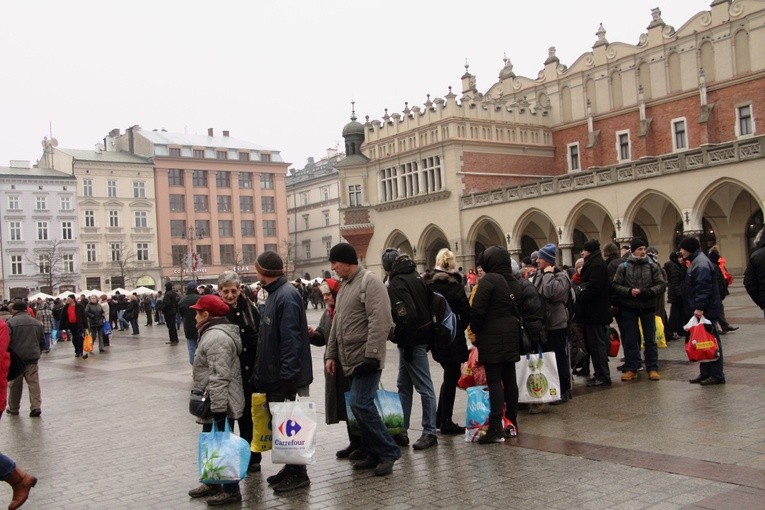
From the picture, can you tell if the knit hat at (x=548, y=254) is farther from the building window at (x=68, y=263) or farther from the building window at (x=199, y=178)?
the building window at (x=199, y=178)

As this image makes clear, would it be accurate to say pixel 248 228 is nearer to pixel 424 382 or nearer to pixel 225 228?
pixel 225 228

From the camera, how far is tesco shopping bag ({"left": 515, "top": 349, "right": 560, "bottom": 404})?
8219 millimetres

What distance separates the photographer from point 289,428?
6.04 metres

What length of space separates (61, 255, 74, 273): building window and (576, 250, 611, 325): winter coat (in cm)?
6459

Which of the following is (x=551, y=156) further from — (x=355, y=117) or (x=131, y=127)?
(x=131, y=127)

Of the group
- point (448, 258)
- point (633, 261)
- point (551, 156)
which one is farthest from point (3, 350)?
point (551, 156)

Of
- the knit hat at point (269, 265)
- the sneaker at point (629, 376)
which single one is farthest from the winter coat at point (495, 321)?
the sneaker at point (629, 376)

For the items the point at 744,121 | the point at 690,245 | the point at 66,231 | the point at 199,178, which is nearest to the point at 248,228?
the point at 199,178

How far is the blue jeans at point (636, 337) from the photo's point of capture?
9.97 m

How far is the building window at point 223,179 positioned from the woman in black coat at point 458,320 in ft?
230

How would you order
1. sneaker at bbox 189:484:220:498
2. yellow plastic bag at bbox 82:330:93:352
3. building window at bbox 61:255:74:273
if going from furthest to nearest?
building window at bbox 61:255:74:273 → yellow plastic bag at bbox 82:330:93:352 → sneaker at bbox 189:484:220:498

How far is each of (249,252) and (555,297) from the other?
69940mm

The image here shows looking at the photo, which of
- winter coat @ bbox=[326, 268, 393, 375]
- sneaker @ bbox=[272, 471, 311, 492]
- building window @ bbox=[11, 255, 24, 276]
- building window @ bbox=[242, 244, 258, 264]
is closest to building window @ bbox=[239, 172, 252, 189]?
building window @ bbox=[242, 244, 258, 264]

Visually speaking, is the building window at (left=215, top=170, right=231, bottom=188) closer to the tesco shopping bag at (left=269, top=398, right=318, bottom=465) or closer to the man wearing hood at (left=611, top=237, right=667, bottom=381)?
the man wearing hood at (left=611, top=237, right=667, bottom=381)
